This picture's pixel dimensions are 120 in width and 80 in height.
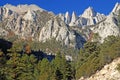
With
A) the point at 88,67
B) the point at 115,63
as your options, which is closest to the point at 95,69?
the point at 88,67

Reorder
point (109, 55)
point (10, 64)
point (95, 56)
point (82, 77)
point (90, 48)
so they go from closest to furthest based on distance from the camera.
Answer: point (10, 64) → point (109, 55) → point (82, 77) → point (95, 56) → point (90, 48)

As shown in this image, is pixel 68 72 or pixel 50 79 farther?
pixel 68 72

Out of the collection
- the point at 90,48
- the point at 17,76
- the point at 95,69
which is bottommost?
the point at 17,76

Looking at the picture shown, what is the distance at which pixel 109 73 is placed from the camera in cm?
8938

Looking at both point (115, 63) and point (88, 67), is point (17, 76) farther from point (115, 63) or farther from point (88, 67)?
point (88, 67)

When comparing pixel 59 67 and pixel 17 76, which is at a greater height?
pixel 59 67

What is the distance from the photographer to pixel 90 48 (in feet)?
414

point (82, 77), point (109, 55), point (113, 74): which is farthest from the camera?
point (82, 77)

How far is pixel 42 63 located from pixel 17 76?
238ft

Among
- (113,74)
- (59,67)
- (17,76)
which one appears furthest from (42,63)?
(17,76)

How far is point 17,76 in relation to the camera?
4750 centimetres

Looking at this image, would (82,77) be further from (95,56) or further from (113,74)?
(113,74)

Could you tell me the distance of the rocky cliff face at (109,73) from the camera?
283ft

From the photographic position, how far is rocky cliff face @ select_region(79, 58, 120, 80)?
86.4 metres
